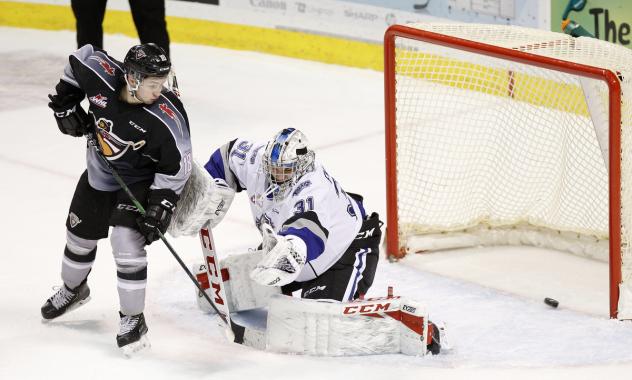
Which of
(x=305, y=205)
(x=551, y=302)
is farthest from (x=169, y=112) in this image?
(x=551, y=302)

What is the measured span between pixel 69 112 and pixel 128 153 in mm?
248

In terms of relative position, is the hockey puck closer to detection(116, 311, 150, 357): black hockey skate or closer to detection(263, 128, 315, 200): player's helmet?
detection(263, 128, 315, 200): player's helmet

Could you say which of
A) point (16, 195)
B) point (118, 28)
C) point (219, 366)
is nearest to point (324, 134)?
point (16, 195)

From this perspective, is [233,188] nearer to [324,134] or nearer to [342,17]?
[324,134]

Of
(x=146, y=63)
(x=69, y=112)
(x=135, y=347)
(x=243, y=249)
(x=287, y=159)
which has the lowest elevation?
(x=243, y=249)

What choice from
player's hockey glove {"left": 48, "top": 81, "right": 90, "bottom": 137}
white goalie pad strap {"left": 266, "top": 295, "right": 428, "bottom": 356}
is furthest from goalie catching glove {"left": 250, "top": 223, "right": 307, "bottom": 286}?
player's hockey glove {"left": 48, "top": 81, "right": 90, "bottom": 137}

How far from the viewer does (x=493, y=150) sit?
497 cm

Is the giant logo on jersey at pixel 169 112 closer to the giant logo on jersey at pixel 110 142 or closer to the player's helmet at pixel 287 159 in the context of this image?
the giant logo on jersey at pixel 110 142

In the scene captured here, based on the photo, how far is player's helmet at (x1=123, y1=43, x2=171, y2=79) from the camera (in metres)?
3.55

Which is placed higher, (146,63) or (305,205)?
(146,63)

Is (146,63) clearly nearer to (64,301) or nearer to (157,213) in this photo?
(157,213)

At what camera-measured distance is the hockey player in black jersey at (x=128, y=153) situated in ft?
11.9

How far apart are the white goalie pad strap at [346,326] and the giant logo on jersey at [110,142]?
61 centimetres

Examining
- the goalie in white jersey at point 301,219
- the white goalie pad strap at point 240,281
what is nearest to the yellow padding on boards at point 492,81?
the goalie in white jersey at point 301,219
